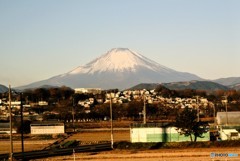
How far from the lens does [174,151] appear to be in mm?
28219

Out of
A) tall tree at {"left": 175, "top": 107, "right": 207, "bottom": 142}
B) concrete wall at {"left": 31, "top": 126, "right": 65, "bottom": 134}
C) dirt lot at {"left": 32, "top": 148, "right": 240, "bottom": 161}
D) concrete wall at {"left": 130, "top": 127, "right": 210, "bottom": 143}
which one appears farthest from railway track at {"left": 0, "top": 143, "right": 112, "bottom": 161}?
concrete wall at {"left": 31, "top": 126, "right": 65, "bottom": 134}

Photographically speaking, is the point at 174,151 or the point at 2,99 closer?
the point at 174,151

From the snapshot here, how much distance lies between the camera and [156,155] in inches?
1049

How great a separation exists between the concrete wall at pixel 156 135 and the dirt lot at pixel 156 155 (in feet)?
10.1

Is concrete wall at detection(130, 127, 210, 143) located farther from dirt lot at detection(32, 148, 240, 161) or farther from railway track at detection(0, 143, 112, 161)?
dirt lot at detection(32, 148, 240, 161)

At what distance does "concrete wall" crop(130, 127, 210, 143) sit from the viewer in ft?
104

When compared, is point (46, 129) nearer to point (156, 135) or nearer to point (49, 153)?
point (49, 153)

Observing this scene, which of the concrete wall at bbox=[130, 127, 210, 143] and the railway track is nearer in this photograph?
the railway track

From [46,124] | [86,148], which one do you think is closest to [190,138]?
[86,148]

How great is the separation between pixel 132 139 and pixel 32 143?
10.6 m

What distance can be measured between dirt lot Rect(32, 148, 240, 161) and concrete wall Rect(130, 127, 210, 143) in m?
3.08

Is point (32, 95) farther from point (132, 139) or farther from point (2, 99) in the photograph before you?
point (132, 139)

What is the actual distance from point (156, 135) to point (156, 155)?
553 centimetres

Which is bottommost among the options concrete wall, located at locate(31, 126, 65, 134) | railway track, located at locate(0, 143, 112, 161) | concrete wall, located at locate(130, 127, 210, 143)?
railway track, located at locate(0, 143, 112, 161)
